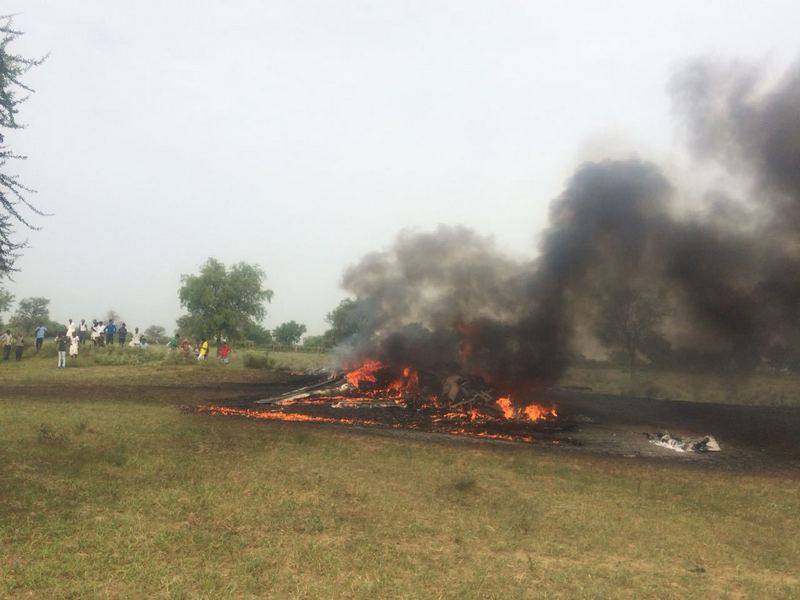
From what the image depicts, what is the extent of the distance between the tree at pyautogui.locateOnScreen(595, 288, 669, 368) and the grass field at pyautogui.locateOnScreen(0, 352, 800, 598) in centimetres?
1633

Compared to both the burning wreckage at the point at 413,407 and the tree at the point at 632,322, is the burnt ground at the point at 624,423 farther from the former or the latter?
the tree at the point at 632,322

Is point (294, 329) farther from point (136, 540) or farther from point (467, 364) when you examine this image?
point (136, 540)

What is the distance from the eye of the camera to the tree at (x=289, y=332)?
125450mm

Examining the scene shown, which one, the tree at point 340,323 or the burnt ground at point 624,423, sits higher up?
the tree at point 340,323

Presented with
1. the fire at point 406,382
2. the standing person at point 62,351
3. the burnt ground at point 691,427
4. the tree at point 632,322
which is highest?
the tree at point 632,322

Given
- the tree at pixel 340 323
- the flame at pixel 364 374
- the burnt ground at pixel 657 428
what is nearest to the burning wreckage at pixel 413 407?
the flame at pixel 364 374

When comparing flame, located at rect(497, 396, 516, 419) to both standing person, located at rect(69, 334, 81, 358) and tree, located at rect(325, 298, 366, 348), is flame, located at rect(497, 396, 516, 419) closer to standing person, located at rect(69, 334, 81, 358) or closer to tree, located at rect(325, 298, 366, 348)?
standing person, located at rect(69, 334, 81, 358)

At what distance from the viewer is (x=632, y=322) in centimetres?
3184

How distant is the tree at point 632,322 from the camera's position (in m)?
28.9

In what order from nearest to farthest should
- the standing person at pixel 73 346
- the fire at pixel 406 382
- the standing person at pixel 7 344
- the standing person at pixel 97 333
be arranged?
1. the fire at pixel 406 382
2. the standing person at pixel 73 346
3. the standing person at pixel 7 344
4. the standing person at pixel 97 333

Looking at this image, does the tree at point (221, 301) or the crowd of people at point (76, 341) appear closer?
the crowd of people at point (76, 341)

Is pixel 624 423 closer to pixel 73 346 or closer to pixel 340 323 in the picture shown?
pixel 73 346

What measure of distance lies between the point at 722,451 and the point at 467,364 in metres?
14.6

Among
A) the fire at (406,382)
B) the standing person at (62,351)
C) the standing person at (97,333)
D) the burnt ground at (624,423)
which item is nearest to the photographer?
the burnt ground at (624,423)
